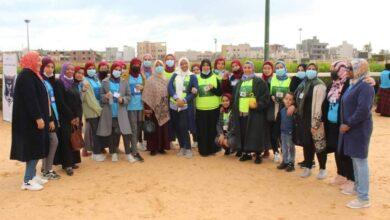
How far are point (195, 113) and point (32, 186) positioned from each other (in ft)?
10.4

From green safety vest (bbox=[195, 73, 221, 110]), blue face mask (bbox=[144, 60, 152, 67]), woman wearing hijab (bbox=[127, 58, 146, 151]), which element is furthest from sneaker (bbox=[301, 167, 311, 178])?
blue face mask (bbox=[144, 60, 152, 67])

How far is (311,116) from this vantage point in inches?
228

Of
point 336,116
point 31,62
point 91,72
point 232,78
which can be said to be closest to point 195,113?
point 232,78

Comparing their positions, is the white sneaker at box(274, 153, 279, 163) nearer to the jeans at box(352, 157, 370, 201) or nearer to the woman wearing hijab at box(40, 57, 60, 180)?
the jeans at box(352, 157, 370, 201)

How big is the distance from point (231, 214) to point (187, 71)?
11.2 feet

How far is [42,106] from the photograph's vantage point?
5.46 m

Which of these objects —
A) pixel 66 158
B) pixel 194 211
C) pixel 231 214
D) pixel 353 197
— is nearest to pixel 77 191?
pixel 66 158

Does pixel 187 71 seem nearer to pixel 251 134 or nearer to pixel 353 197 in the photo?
pixel 251 134

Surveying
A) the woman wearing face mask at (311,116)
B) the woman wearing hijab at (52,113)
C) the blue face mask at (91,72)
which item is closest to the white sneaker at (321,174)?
the woman wearing face mask at (311,116)

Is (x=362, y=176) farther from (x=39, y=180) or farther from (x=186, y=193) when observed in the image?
(x=39, y=180)

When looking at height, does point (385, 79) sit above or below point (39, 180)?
above

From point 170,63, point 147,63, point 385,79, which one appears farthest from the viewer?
point 385,79

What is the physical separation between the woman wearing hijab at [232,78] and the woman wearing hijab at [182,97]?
1.80 ft

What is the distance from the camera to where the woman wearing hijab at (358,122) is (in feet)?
15.1
